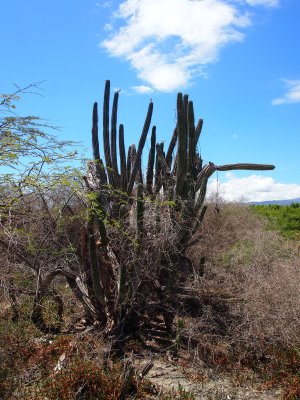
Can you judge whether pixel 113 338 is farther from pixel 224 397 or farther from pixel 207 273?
pixel 207 273

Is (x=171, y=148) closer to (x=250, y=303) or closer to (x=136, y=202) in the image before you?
(x=136, y=202)

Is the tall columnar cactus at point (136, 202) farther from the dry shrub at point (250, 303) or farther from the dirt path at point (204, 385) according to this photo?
the dirt path at point (204, 385)

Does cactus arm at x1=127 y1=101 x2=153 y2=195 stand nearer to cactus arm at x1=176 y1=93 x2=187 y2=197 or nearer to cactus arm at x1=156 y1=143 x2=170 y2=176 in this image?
cactus arm at x1=156 y1=143 x2=170 y2=176

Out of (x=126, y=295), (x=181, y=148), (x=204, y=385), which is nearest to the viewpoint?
(x=204, y=385)

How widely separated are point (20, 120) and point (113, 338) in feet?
10.5

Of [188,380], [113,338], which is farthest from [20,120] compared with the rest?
[188,380]

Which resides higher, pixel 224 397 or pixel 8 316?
pixel 8 316

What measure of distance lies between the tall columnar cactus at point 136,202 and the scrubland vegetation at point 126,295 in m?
0.02

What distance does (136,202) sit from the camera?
7.04 metres

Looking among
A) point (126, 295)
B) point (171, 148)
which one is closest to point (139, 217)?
point (126, 295)

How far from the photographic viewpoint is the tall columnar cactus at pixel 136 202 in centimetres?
664

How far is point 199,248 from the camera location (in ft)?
33.7

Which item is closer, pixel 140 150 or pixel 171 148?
pixel 140 150

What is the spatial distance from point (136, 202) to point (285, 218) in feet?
40.5
